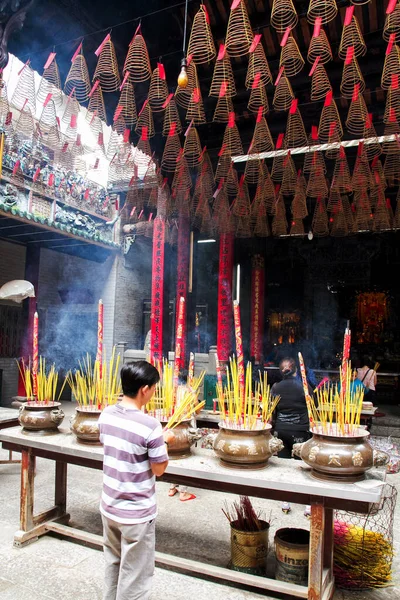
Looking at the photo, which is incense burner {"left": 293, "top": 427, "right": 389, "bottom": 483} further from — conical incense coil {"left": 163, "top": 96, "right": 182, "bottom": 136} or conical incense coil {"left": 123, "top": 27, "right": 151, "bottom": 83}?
conical incense coil {"left": 163, "top": 96, "right": 182, "bottom": 136}

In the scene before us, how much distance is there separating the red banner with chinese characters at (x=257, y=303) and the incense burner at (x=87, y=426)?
27.7ft

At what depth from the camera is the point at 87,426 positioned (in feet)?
9.93

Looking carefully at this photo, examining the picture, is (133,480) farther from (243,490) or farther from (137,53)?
(137,53)

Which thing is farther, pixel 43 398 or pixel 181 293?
pixel 181 293

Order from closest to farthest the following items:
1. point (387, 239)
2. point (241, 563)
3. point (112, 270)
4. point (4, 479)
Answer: point (241, 563)
point (4, 479)
point (387, 239)
point (112, 270)

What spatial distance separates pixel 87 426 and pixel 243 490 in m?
1.16

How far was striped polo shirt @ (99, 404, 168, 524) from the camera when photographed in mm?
1987

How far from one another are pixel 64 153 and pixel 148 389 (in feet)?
15.1

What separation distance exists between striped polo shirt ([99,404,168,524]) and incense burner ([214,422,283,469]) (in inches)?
25.8

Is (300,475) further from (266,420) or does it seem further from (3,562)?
(3,562)

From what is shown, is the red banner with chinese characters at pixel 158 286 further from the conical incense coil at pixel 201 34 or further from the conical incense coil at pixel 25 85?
the conical incense coil at pixel 201 34

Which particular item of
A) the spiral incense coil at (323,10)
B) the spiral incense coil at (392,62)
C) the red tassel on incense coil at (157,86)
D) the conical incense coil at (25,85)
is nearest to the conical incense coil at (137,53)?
the red tassel on incense coil at (157,86)

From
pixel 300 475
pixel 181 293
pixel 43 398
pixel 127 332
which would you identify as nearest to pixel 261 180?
pixel 181 293

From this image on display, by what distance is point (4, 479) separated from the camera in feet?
15.7
